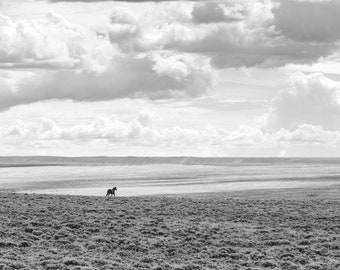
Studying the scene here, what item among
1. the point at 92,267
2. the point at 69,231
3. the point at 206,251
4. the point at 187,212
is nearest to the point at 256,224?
the point at 187,212

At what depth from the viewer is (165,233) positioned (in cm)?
4094

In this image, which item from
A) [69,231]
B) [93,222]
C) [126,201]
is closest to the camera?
[69,231]

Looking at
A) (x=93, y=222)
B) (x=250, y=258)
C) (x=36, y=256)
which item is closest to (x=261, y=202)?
(x=93, y=222)

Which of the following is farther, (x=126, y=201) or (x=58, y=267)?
(x=126, y=201)

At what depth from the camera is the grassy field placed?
33.4 meters

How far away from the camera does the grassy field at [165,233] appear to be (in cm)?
3344

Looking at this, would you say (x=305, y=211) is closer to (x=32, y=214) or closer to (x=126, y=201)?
(x=126, y=201)

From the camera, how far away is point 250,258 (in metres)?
34.9

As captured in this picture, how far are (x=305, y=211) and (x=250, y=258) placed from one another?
1734 centimetres

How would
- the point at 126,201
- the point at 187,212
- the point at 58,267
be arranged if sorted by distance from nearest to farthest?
the point at 58,267
the point at 187,212
the point at 126,201

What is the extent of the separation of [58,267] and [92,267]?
160 centimetres

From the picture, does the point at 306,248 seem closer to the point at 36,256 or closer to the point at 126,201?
the point at 36,256

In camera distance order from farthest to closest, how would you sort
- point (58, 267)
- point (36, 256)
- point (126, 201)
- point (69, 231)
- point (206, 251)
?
point (126, 201), point (69, 231), point (206, 251), point (36, 256), point (58, 267)

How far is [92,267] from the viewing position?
101 feet
